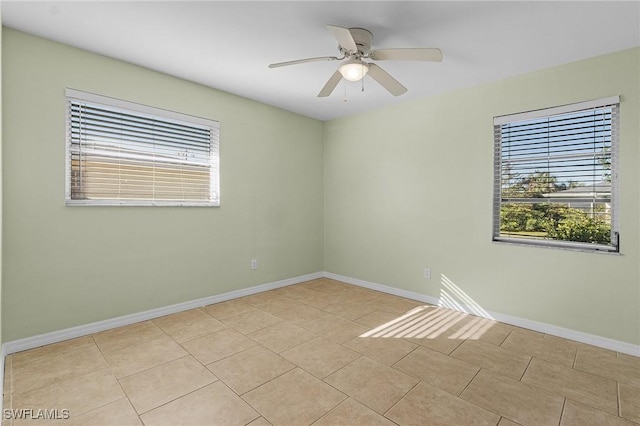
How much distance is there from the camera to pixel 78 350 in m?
2.52

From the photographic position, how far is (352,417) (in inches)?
69.7

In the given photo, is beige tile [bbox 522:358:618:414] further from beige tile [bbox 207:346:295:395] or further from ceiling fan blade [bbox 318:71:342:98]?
ceiling fan blade [bbox 318:71:342:98]

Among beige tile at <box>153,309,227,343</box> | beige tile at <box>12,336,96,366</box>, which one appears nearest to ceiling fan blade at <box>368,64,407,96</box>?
beige tile at <box>153,309,227,343</box>

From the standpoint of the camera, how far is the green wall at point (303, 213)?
2.55m

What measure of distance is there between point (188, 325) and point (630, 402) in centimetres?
338

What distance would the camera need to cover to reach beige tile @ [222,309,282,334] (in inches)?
119

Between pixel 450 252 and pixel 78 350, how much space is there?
367 centimetres

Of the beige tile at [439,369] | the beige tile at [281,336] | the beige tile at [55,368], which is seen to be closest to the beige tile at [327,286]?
the beige tile at [281,336]

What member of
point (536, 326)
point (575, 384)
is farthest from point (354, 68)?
point (536, 326)

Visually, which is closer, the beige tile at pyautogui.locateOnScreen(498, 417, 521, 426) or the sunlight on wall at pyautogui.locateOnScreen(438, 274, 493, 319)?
the beige tile at pyautogui.locateOnScreen(498, 417, 521, 426)

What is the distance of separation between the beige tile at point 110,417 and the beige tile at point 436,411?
144 centimetres

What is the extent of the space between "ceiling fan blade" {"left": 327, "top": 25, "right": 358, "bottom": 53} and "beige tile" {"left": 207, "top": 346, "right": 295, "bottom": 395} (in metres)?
2.32

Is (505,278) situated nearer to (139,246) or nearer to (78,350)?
(139,246)

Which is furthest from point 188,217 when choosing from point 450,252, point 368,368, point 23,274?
point 450,252
